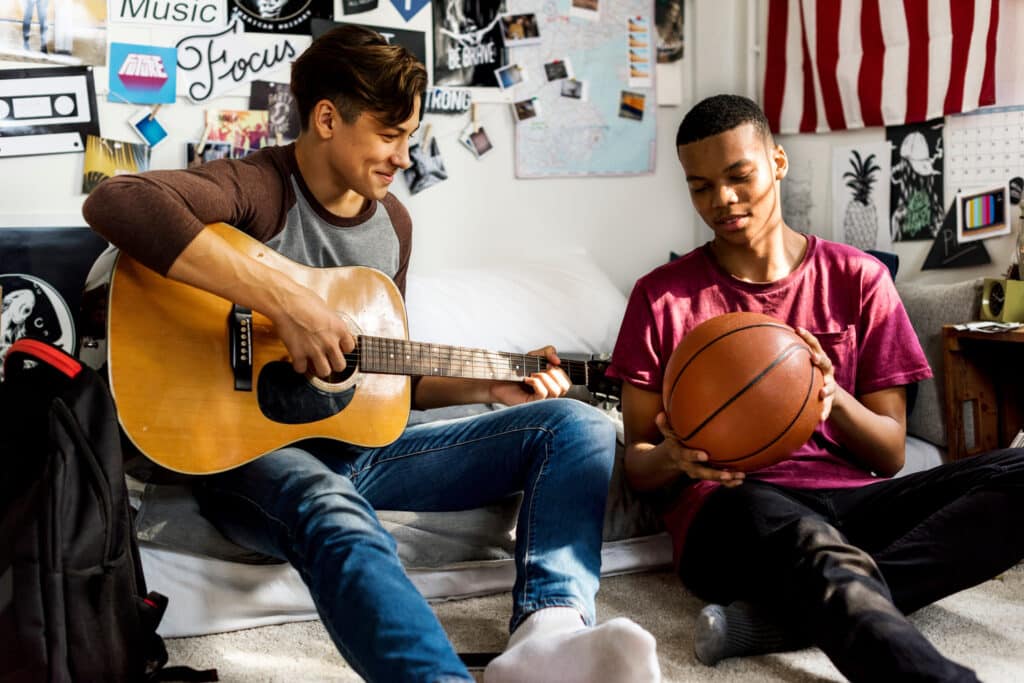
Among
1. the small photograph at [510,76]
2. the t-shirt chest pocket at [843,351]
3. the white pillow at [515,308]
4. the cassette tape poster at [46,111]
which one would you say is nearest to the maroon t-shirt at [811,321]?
the t-shirt chest pocket at [843,351]

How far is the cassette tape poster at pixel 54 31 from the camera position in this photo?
94.7 inches

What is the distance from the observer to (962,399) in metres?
2.18

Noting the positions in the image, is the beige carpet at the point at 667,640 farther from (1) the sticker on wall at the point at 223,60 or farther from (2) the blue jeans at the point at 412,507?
(1) the sticker on wall at the point at 223,60

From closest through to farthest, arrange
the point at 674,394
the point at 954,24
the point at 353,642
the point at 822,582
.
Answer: the point at 353,642 → the point at 822,582 → the point at 674,394 → the point at 954,24

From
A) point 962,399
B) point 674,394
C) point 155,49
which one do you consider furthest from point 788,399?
point 155,49

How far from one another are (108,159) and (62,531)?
1.51m

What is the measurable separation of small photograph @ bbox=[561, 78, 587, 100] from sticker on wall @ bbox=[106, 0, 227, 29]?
1.05 metres

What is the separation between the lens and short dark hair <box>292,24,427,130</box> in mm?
1701

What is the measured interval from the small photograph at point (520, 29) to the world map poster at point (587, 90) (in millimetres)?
16

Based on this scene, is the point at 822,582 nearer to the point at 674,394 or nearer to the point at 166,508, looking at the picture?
the point at 674,394

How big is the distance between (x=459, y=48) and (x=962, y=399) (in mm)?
1725

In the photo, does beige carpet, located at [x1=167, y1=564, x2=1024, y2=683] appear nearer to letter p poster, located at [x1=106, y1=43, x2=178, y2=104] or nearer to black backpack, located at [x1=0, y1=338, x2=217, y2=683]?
black backpack, located at [x1=0, y1=338, x2=217, y2=683]

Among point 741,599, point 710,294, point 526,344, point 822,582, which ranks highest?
point 710,294

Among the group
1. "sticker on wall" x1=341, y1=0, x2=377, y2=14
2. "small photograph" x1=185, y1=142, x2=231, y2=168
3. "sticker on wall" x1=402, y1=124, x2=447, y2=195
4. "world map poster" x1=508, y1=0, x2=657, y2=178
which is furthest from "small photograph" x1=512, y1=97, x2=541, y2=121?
"small photograph" x1=185, y1=142, x2=231, y2=168
